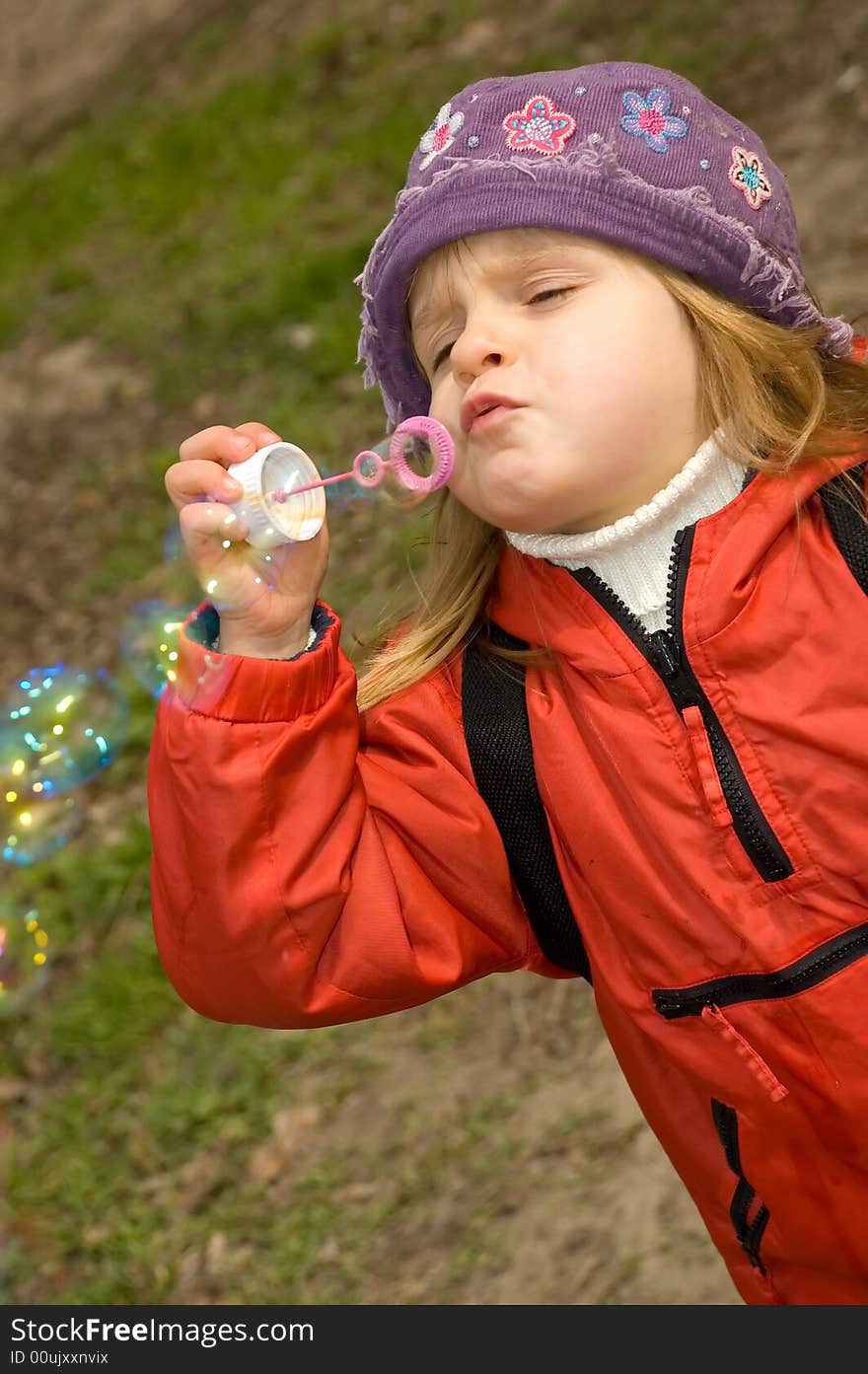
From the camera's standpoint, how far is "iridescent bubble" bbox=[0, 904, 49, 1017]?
3.03 metres

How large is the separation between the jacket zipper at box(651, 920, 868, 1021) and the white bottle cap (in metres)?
0.76

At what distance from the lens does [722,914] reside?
1964 millimetres

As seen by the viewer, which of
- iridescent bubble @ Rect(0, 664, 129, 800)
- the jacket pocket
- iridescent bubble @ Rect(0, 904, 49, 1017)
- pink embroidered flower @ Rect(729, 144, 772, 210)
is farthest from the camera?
iridescent bubble @ Rect(0, 904, 49, 1017)

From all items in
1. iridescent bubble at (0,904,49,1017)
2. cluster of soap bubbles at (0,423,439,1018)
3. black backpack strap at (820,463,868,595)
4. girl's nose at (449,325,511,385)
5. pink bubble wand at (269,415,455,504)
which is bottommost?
iridescent bubble at (0,904,49,1017)

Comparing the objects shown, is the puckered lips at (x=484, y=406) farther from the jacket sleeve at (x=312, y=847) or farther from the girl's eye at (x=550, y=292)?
the jacket sleeve at (x=312, y=847)

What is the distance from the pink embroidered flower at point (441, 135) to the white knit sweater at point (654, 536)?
1.81 ft

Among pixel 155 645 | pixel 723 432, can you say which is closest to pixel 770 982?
pixel 723 432

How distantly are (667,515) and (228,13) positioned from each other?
23.9 feet

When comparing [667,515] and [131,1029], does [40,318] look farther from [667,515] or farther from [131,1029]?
[667,515]

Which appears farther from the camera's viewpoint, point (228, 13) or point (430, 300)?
point (228, 13)

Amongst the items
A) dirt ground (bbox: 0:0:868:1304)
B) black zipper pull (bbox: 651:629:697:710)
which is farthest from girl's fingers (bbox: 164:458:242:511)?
dirt ground (bbox: 0:0:868:1304)

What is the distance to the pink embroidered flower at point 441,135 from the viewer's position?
2145mm

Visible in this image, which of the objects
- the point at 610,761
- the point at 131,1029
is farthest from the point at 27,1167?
the point at 610,761

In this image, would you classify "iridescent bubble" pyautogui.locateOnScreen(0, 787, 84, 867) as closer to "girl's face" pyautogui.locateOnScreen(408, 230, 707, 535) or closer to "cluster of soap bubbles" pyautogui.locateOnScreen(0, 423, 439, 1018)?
"cluster of soap bubbles" pyautogui.locateOnScreen(0, 423, 439, 1018)
